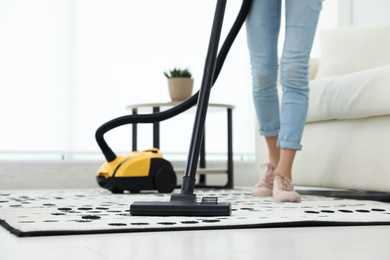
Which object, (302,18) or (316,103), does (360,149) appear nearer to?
(316,103)

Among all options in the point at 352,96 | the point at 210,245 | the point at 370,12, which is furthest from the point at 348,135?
the point at 370,12

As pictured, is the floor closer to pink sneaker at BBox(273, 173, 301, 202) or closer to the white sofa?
pink sneaker at BBox(273, 173, 301, 202)

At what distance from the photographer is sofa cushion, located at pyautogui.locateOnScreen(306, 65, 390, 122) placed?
6.05 feet

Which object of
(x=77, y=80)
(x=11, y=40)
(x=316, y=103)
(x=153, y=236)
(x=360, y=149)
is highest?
(x=11, y=40)

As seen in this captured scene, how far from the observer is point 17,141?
3.26 meters

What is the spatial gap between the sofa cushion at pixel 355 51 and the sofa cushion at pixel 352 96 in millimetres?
584

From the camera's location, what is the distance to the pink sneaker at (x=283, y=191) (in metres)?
1.74

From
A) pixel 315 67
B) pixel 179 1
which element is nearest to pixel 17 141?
pixel 179 1

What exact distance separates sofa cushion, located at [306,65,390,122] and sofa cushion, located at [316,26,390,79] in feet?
1.92

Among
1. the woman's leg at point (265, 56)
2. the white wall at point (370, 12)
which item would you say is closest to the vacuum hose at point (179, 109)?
the woman's leg at point (265, 56)

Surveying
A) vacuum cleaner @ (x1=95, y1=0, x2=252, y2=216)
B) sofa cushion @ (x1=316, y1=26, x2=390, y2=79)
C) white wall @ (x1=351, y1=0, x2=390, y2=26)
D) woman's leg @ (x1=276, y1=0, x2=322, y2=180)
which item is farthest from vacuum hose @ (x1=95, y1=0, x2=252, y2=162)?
white wall @ (x1=351, y1=0, x2=390, y2=26)

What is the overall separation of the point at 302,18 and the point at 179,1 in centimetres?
196

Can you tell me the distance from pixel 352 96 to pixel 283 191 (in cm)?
44

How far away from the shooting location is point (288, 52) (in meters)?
1.84
